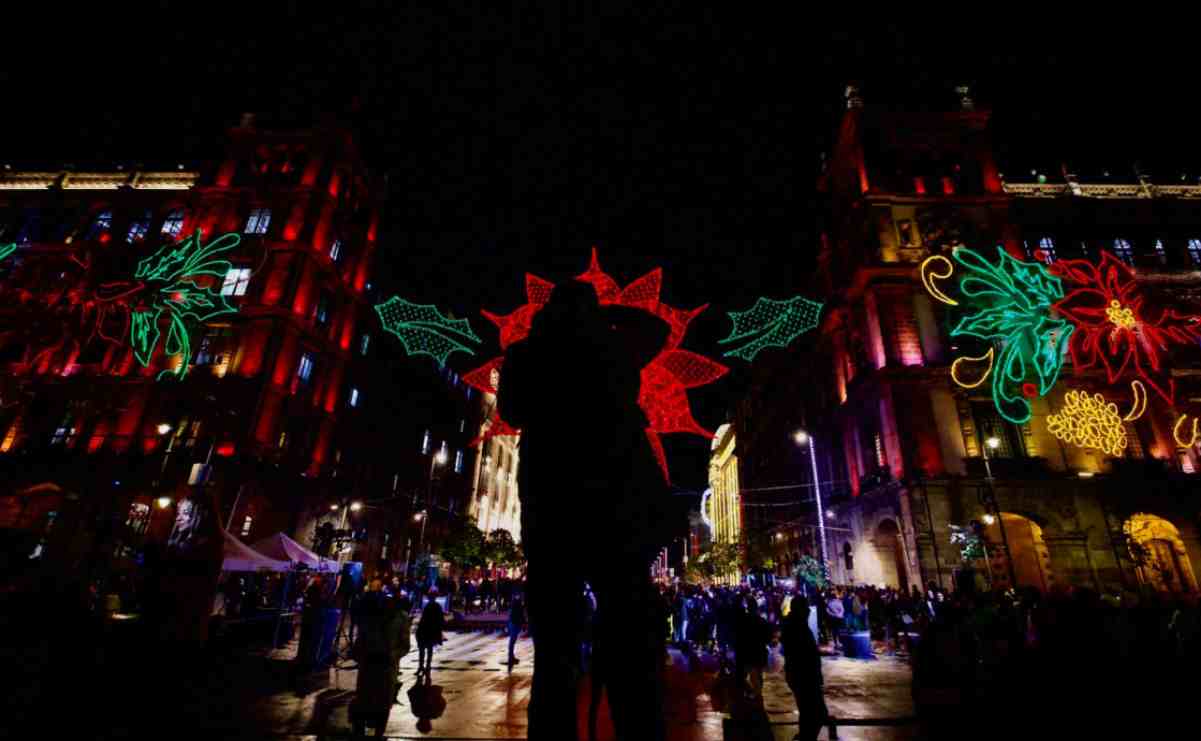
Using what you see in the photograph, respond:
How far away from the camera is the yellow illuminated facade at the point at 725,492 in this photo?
76.1 metres

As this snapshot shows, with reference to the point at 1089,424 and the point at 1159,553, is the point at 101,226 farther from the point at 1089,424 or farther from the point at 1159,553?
the point at 1159,553

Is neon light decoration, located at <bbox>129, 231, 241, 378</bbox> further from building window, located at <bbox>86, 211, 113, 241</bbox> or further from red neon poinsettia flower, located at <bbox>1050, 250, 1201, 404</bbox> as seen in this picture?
red neon poinsettia flower, located at <bbox>1050, 250, 1201, 404</bbox>

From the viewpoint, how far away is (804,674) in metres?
6.50

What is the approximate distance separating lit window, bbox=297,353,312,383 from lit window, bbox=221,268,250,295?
503 centimetres

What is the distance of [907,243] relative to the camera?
33.7 m

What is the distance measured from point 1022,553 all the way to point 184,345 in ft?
141

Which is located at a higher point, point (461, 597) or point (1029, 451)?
point (1029, 451)

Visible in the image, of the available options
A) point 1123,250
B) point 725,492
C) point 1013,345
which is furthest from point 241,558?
point 725,492

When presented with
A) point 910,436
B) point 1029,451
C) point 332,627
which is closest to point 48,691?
point 332,627

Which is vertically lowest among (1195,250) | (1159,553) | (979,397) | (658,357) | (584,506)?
(584,506)

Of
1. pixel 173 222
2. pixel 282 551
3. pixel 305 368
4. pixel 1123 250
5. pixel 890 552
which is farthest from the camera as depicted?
pixel 173 222

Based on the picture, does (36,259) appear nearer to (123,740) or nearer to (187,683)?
(187,683)

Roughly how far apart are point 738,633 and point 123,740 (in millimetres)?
8415

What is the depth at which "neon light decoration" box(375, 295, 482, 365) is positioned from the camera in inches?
501
